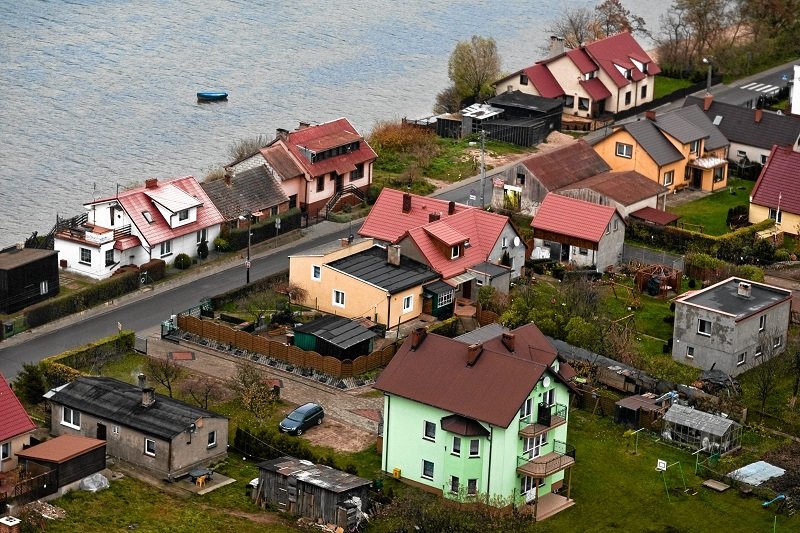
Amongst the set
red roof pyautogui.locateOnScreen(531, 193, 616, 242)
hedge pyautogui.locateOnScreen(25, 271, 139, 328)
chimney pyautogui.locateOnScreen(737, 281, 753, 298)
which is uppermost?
red roof pyautogui.locateOnScreen(531, 193, 616, 242)

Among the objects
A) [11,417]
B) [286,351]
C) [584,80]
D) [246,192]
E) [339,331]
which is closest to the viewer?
[11,417]

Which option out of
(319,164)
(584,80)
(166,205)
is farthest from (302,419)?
(584,80)

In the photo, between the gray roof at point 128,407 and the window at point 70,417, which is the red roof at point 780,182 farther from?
the window at point 70,417

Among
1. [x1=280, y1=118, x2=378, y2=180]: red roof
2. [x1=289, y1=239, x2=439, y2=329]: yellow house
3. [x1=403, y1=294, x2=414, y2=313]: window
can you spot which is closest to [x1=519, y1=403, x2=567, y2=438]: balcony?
[x1=289, y1=239, x2=439, y2=329]: yellow house

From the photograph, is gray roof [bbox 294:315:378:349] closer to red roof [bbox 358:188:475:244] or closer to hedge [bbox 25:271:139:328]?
red roof [bbox 358:188:475:244]

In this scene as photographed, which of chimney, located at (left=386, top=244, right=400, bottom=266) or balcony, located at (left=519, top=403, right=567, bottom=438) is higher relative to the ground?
chimney, located at (left=386, top=244, right=400, bottom=266)

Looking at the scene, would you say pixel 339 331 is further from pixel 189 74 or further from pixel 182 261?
pixel 189 74
